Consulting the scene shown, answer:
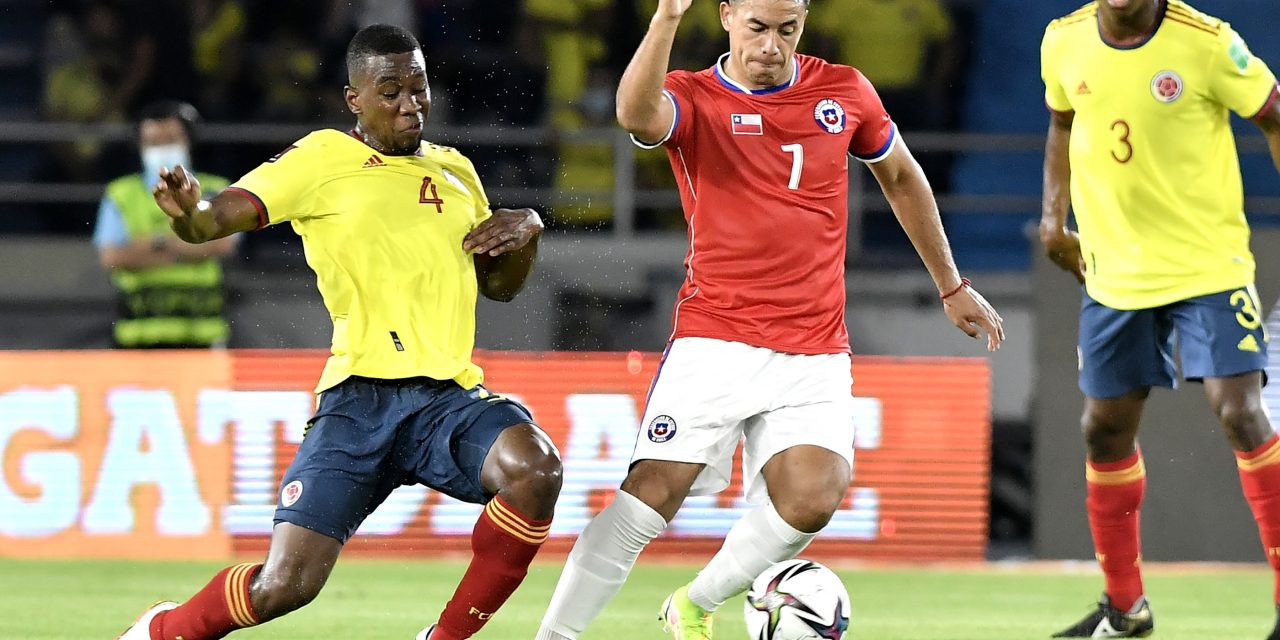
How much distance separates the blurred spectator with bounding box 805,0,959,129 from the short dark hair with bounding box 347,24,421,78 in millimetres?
7873

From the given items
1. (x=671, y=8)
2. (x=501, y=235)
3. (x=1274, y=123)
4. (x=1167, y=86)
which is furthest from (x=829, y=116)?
(x=1274, y=123)

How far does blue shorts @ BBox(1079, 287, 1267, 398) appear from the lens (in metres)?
6.43

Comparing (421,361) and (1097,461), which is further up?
(421,361)

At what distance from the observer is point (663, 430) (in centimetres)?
554

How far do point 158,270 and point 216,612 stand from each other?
17.7 feet

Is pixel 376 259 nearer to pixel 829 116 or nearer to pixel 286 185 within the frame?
pixel 286 185

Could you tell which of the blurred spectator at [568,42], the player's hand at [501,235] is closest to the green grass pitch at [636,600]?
the player's hand at [501,235]

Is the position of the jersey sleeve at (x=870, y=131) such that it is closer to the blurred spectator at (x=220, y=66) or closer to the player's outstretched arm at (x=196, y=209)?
the player's outstretched arm at (x=196, y=209)

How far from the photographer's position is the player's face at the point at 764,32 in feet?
17.7

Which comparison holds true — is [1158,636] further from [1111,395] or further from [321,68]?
[321,68]

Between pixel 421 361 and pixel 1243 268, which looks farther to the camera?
pixel 1243 268

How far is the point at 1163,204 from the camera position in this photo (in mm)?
6641

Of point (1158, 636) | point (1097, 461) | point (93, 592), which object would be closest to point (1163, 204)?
point (1097, 461)

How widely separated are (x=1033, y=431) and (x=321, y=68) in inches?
236
